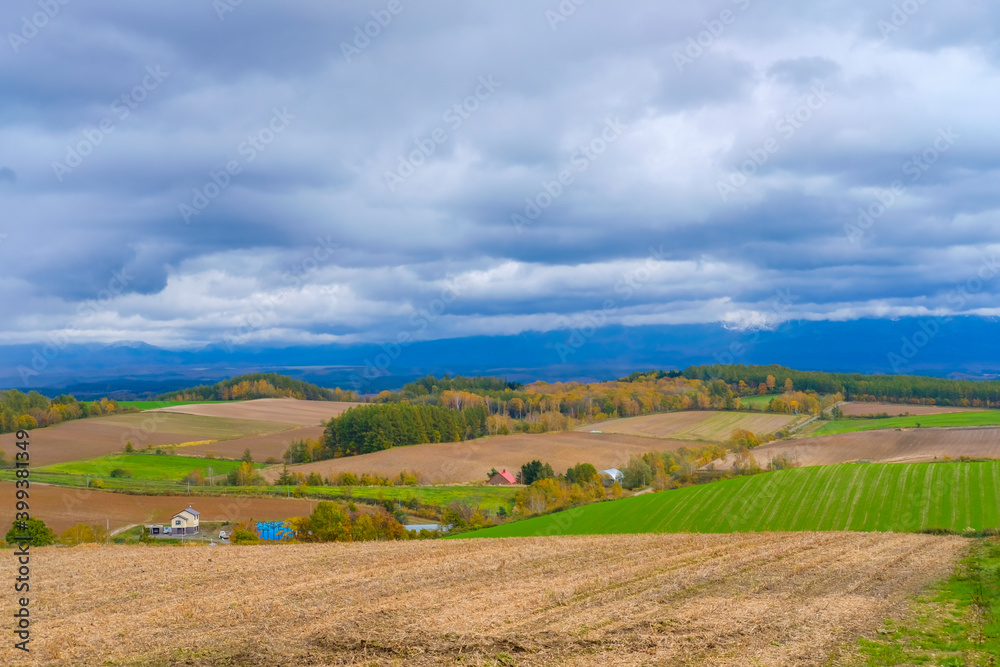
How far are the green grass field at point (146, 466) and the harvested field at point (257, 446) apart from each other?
185 inches

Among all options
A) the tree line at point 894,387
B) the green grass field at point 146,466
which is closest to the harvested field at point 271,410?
the green grass field at point 146,466

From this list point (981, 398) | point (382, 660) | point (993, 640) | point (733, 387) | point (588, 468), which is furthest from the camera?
point (733, 387)

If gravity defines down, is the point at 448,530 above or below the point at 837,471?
below

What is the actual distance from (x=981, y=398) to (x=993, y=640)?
438 feet

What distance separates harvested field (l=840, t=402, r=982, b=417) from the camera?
113562 mm

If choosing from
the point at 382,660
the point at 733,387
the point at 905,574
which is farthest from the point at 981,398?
the point at 382,660

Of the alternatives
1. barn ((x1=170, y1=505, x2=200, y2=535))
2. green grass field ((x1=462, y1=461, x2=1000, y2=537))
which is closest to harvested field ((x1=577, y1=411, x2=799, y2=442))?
green grass field ((x1=462, y1=461, x2=1000, y2=537))

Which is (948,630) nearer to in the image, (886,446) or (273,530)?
(273,530)

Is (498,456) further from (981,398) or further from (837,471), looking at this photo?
(981,398)

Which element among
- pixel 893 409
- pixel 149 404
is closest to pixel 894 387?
pixel 893 409

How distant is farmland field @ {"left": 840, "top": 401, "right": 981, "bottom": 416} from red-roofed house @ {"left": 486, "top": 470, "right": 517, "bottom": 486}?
66.5 meters

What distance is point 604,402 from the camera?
486ft

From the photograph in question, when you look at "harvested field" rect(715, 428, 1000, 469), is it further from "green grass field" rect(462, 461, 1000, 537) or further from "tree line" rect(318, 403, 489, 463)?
"tree line" rect(318, 403, 489, 463)

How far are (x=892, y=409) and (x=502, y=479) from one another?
7475cm
